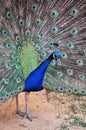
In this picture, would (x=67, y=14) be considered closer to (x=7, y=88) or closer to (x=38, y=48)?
(x=38, y=48)

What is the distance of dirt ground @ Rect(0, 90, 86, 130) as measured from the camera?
447 cm

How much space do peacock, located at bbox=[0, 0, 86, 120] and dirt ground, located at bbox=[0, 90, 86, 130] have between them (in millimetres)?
160

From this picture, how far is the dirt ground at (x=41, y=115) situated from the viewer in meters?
4.47

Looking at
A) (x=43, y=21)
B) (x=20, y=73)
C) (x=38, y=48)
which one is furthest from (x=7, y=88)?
(x=43, y=21)

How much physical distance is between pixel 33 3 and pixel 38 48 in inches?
21.3

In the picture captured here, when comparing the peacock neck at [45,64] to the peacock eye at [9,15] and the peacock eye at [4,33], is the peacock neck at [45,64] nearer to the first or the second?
the peacock eye at [4,33]

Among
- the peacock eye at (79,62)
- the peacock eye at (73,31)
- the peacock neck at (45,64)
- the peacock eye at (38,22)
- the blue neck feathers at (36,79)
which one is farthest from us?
the peacock eye at (79,62)

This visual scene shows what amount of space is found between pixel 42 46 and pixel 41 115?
36.3 inches

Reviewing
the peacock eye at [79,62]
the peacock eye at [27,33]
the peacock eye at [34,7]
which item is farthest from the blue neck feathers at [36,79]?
the peacock eye at [34,7]

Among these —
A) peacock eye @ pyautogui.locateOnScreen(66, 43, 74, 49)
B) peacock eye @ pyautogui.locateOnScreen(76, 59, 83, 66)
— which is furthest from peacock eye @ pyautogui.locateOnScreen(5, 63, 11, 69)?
peacock eye @ pyautogui.locateOnScreen(76, 59, 83, 66)

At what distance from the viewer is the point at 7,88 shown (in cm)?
439

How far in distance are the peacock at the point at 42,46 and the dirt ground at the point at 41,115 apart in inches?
6.3

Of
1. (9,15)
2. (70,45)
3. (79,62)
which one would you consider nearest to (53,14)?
(70,45)

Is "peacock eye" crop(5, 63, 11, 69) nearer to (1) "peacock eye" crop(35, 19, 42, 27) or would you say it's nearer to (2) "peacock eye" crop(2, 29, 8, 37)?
(2) "peacock eye" crop(2, 29, 8, 37)
